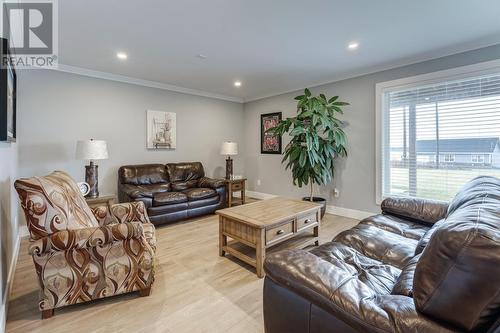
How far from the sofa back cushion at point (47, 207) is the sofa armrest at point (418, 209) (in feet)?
9.37

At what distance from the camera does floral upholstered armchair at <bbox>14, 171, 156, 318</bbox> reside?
5.52ft

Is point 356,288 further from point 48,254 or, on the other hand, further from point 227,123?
point 227,123

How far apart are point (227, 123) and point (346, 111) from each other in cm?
278

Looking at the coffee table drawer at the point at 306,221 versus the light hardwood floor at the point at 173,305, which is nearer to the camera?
the light hardwood floor at the point at 173,305

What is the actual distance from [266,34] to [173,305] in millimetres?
2817

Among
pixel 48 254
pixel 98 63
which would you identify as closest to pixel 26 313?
pixel 48 254

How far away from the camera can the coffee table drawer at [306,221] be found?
2716 mm

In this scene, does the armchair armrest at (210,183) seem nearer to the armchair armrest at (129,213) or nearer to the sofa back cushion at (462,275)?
the armchair armrest at (129,213)

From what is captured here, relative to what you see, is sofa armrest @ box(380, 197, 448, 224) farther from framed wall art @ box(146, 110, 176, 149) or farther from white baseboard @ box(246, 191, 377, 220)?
framed wall art @ box(146, 110, 176, 149)

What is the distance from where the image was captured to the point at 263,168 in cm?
582

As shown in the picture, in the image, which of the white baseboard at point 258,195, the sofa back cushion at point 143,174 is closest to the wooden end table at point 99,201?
the sofa back cushion at point 143,174

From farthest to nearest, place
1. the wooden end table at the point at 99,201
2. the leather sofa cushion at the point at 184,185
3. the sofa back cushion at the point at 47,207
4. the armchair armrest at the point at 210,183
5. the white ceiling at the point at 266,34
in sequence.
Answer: the armchair armrest at the point at 210,183, the leather sofa cushion at the point at 184,185, the wooden end table at the point at 99,201, the white ceiling at the point at 266,34, the sofa back cushion at the point at 47,207

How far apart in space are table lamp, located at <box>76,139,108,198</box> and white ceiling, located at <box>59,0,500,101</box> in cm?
121

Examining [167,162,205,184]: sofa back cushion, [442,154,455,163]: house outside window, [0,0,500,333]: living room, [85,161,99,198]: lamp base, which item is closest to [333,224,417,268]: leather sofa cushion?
[0,0,500,333]: living room
